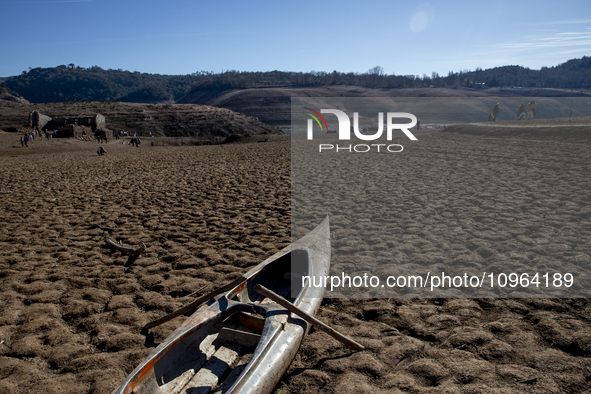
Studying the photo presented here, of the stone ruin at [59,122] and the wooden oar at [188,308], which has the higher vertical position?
the stone ruin at [59,122]

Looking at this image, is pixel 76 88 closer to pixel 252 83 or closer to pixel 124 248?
pixel 252 83

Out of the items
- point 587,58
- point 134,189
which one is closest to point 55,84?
point 134,189

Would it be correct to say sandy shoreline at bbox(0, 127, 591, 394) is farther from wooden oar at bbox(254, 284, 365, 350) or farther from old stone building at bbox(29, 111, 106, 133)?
old stone building at bbox(29, 111, 106, 133)

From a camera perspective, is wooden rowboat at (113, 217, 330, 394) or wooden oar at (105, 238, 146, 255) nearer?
wooden rowboat at (113, 217, 330, 394)

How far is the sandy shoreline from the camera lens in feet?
8.25

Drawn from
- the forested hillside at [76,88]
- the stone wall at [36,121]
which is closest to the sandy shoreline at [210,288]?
the stone wall at [36,121]

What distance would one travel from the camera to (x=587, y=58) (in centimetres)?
16988

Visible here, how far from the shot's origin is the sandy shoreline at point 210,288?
2.51 m

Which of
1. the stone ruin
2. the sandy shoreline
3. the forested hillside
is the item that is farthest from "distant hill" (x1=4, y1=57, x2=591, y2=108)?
the sandy shoreline

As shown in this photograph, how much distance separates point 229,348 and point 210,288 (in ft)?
3.94

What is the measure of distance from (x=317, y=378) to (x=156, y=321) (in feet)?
5.11

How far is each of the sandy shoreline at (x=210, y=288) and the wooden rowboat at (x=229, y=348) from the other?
0.86 feet

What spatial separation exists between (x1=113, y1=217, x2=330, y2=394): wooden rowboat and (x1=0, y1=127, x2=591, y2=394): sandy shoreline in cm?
26

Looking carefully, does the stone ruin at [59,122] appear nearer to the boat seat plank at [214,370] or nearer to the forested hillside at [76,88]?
the boat seat plank at [214,370]
